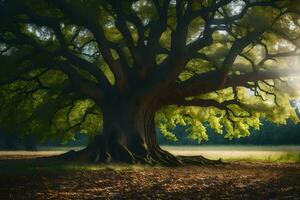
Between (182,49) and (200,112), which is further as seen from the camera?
(200,112)

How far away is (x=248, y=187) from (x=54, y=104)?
15.3m

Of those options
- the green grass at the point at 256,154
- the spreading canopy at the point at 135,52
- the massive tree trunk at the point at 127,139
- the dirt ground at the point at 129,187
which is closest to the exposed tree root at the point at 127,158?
the massive tree trunk at the point at 127,139

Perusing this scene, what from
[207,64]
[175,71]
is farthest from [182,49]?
[207,64]

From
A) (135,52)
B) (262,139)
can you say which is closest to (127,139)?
(135,52)

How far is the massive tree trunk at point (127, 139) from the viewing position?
23953mm

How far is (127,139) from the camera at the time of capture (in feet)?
83.8

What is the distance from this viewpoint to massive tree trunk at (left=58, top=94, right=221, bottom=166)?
24.0 meters

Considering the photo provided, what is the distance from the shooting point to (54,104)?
27047 millimetres

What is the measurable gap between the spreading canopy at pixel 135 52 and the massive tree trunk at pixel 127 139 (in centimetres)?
69

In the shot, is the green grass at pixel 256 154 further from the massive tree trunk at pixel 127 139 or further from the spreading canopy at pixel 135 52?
the massive tree trunk at pixel 127 139

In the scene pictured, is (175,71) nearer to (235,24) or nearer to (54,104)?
(235,24)

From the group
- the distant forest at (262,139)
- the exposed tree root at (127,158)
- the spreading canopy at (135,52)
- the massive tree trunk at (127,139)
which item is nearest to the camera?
the spreading canopy at (135,52)

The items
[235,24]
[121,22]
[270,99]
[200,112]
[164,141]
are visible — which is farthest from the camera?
[164,141]

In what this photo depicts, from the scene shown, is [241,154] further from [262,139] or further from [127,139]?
[262,139]
